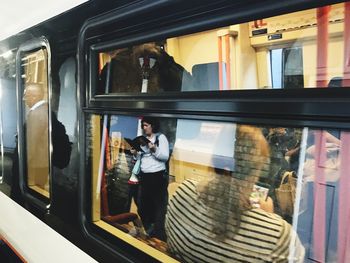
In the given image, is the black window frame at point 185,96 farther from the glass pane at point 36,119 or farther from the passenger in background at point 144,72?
the glass pane at point 36,119

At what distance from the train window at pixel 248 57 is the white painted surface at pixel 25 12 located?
24.3 inches

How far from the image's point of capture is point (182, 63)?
1.50 m

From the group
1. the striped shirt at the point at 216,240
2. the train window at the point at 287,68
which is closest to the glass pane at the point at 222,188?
the striped shirt at the point at 216,240

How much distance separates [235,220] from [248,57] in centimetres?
57

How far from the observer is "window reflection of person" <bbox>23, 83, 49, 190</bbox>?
2504 mm

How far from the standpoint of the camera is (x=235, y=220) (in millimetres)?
1292

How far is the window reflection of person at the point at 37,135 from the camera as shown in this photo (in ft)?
8.21

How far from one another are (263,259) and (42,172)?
6.00ft

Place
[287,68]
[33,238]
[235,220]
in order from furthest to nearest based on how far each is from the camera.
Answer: [33,238]
[235,220]
[287,68]

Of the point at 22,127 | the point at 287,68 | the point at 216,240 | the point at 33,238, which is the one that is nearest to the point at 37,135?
the point at 22,127

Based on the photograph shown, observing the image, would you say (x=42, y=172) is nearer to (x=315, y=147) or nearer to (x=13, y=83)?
(x=13, y=83)

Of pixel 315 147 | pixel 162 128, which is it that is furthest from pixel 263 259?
pixel 162 128

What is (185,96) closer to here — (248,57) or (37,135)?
(248,57)

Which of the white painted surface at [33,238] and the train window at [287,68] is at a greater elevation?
the train window at [287,68]
